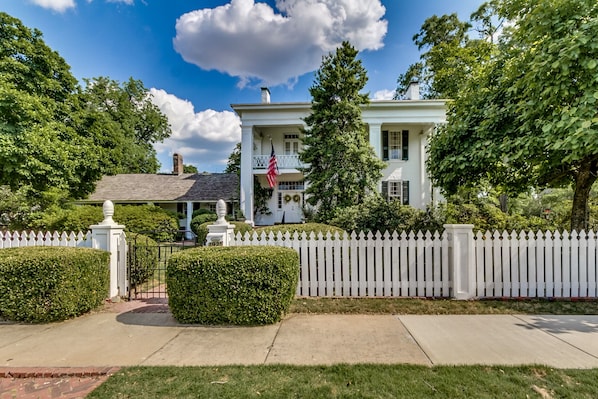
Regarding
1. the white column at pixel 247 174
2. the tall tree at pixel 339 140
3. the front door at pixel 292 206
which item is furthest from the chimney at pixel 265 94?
the tall tree at pixel 339 140

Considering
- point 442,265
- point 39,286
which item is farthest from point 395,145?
point 39,286

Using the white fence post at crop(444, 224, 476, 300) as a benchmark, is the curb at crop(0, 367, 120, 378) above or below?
below

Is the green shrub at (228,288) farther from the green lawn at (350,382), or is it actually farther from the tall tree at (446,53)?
the tall tree at (446,53)

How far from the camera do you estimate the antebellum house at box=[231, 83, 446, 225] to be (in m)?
18.0

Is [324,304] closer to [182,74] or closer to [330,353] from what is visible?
[330,353]

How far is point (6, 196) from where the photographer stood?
49.2 ft

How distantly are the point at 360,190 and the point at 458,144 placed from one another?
4334 mm

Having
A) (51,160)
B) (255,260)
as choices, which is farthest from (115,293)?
(51,160)

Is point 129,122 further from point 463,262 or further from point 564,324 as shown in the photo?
point 564,324

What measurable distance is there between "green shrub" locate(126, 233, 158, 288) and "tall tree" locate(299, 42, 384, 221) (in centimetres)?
602

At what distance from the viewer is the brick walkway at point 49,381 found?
3.07 metres

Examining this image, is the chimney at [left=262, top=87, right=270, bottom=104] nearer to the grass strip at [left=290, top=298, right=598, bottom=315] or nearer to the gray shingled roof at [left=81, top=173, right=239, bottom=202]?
the gray shingled roof at [left=81, top=173, right=239, bottom=202]

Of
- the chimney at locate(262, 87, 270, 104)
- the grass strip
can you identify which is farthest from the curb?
the chimney at locate(262, 87, 270, 104)

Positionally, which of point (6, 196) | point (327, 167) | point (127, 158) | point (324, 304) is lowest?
point (324, 304)
